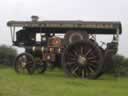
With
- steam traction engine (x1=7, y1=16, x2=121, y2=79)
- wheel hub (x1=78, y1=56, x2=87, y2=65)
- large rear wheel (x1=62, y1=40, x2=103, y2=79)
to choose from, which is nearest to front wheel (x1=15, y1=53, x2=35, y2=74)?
steam traction engine (x1=7, y1=16, x2=121, y2=79)

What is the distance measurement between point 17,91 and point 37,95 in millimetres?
935

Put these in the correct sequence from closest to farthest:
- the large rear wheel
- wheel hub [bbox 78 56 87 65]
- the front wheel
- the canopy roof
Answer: the large rear wheel
wheel hub [bbox 78 56 87 65]
the canopy roof
the front wheel

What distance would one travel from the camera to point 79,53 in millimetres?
23531

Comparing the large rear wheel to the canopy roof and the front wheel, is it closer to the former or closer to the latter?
the canopy roof

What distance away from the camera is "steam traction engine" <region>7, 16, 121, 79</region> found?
23234 mm

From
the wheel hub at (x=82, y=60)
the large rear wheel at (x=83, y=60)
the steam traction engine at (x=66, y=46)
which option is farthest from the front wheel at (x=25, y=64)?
the wheel hub at (x=82, y=60)

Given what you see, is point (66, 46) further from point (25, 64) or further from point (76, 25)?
point (25, 64)

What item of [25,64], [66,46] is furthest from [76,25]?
[25,64]

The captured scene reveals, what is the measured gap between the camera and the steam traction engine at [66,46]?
23234 mm

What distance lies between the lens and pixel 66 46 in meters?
24.4

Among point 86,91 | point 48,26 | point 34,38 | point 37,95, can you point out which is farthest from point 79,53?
point 37,95

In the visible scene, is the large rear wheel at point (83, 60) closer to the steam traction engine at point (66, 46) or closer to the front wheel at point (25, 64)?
the steam traction engine at point (66, 46)

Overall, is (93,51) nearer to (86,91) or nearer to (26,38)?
(26,38)

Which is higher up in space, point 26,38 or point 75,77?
point 26,38
